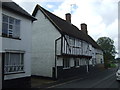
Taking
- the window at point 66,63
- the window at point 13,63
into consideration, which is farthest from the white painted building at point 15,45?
the window at point 66,63

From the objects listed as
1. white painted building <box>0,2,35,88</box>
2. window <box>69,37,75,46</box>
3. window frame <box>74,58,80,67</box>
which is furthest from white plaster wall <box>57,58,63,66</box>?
white painted building <box>0,2,35,88</box>

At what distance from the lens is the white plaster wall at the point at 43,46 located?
78.5ft

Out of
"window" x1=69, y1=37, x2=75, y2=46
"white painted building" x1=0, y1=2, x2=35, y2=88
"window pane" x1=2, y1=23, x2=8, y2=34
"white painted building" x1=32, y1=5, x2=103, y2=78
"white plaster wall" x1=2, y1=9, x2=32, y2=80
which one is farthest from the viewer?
"window" x1=69, y1=37, x2=75, y2=46

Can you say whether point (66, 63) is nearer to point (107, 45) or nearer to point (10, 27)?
→ point (10, 27)

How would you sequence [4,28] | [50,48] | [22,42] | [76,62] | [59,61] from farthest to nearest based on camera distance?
[76,62], [50,48], [59,61], [22,42], [4,28]

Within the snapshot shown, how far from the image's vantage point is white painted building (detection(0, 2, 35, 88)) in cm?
1448

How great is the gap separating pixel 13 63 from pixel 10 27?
9.41 feet

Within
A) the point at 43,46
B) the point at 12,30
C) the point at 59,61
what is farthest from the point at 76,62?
the point at 12,30

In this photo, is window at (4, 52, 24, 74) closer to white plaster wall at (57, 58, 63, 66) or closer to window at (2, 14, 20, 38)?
window at (2, 14, 20, 38)

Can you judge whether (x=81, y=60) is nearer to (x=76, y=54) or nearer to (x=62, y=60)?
(x=76, y=54)

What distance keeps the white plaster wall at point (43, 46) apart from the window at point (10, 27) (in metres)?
8.50

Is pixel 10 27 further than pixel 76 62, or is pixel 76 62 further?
pixel 76 62

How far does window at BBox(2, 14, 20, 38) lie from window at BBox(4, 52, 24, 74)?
153 centimetres

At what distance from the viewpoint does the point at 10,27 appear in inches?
616
